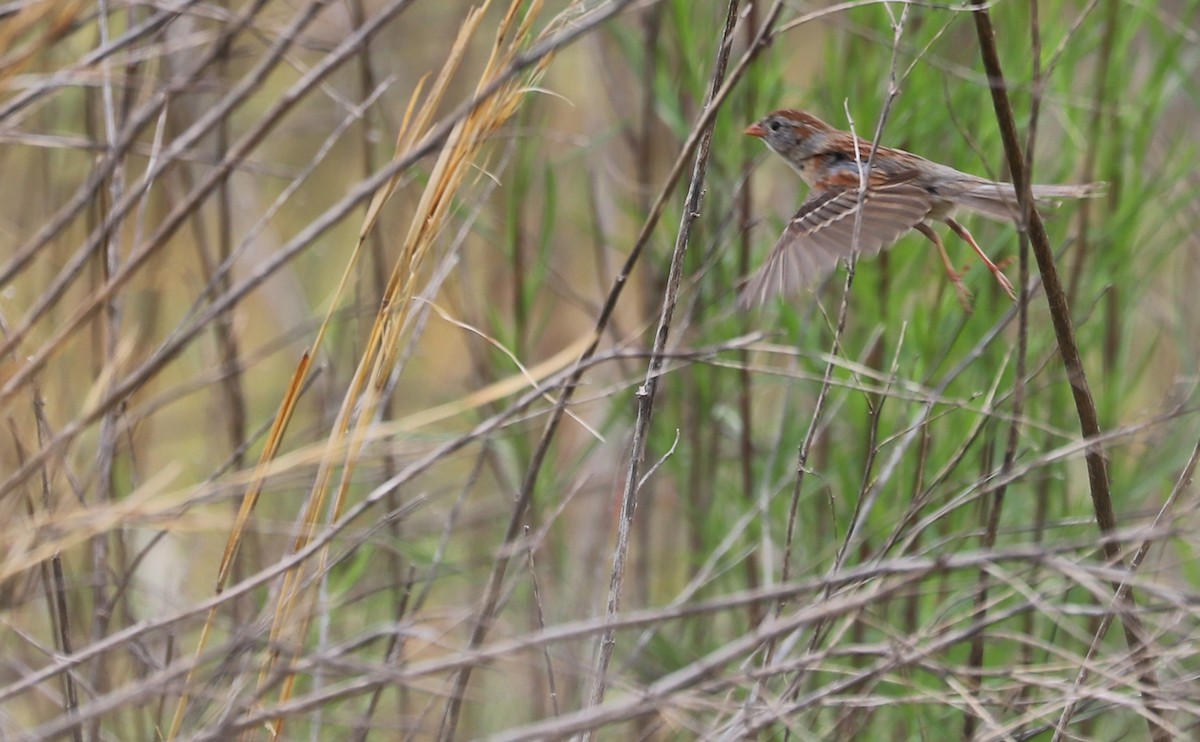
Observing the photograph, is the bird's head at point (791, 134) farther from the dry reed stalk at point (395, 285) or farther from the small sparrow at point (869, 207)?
the dry reed stalk at point (395, 285)

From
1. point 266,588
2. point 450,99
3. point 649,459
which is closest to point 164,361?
point 266,588

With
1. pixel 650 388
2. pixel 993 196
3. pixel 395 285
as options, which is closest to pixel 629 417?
pixel 993 196

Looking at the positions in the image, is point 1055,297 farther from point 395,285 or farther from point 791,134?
point 791,134

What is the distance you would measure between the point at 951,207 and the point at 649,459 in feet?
4.57

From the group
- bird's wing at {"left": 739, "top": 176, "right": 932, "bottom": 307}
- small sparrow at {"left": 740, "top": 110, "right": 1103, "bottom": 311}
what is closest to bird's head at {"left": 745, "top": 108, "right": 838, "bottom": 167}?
small sparrow at {"left": 740, "top": 110, "right": 1103, "bottom": 311}

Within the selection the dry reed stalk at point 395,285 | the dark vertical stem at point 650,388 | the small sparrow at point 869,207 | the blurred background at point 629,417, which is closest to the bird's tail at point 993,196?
the small sparrow at point 869,207

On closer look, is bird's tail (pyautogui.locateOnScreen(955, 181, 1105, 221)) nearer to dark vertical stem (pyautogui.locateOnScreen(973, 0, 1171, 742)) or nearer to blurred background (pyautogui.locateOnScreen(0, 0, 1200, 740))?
blurred background (pyautogui.locateOnScreen(0, 0, 1200, 740))

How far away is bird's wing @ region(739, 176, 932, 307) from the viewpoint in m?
2.06

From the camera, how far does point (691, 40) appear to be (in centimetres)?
277

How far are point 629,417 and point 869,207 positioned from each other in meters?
1.04

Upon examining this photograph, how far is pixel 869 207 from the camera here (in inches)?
85.2

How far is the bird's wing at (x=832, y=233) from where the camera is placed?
2062 millimetres

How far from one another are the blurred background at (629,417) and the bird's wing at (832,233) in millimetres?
122

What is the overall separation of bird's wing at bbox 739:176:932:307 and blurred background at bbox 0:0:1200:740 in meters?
0.12
